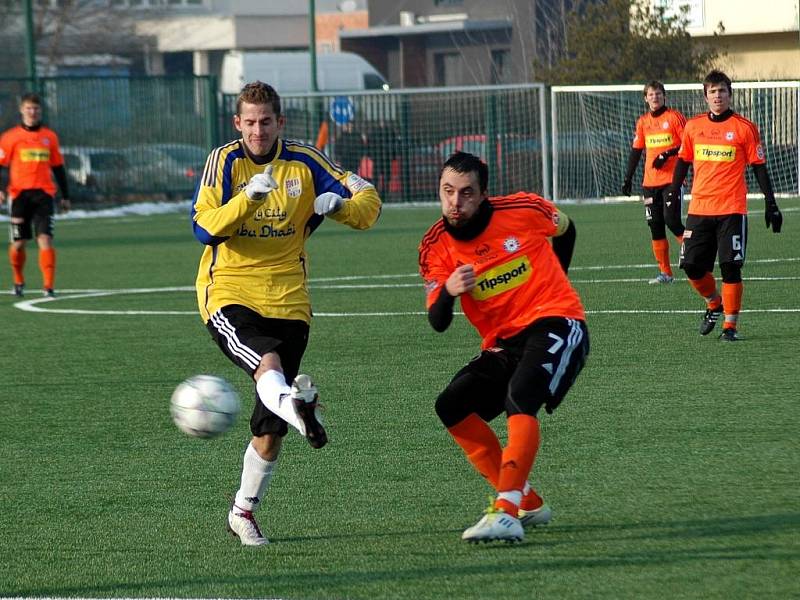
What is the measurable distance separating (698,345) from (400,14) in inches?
2012

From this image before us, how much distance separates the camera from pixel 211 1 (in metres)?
78.0

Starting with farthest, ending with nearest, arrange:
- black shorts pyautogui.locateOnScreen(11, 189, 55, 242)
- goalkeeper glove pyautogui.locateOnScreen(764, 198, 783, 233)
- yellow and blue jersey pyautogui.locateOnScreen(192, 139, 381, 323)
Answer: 1. black shorts pyautogui.locateOnScreen(11, 189, 55, 242)
2. goalkeeper glove pyautogui.locateOnScreen(764, 198, 783, 233)
3. yellow and blue jersey pyautogui.locateOnScreen(192, 139, 381, 323)

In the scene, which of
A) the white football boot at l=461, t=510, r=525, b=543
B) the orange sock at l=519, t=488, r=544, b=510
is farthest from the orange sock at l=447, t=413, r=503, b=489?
the white football boot at l=461, t=510, r=525, b=543

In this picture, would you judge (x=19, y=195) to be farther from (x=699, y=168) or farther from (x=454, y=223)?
(x=454, y=223)

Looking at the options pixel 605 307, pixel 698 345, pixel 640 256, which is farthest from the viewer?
pixel 640 256

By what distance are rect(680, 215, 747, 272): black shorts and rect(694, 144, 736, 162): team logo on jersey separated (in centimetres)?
52

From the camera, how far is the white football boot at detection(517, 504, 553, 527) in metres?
6.18

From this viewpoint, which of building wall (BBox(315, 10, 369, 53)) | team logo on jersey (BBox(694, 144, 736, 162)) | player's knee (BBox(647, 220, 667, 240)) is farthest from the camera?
building wall (BBox(315, 10, 369, 53))

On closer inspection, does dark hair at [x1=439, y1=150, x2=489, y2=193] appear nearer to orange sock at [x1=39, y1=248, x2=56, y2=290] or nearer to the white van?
orange sock at [x1=39, y1=248, x2=56, y2=290]

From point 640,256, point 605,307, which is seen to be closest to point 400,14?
point 640,256

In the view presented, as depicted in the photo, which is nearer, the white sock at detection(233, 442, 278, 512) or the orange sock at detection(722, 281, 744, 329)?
the white sock at detection(233, 442, 278, 512)

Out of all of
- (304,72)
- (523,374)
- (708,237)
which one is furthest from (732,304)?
(304,72)

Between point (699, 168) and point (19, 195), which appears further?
point (19, 195)

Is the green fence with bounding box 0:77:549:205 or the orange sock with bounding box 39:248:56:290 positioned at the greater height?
the green fence with bounding box 0:77:549:205
